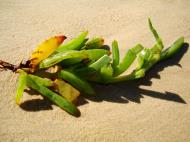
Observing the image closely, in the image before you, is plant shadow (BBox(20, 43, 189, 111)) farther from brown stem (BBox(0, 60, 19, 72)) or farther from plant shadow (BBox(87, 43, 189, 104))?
brown stem (BBox(0, 60, 19, 72))

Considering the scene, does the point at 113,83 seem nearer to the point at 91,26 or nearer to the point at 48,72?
the point at 48,72

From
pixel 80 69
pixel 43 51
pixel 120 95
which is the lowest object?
pixel 120 95

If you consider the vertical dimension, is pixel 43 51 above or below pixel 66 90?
above

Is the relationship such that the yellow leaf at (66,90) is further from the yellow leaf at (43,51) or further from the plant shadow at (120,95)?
the yellow leaf at (43,51)

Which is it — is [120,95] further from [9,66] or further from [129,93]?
[9,66]

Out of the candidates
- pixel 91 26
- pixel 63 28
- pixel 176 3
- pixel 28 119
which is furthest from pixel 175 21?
pixel 28 119

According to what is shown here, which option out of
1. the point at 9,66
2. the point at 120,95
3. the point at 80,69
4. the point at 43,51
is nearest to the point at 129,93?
the point at 120,95
